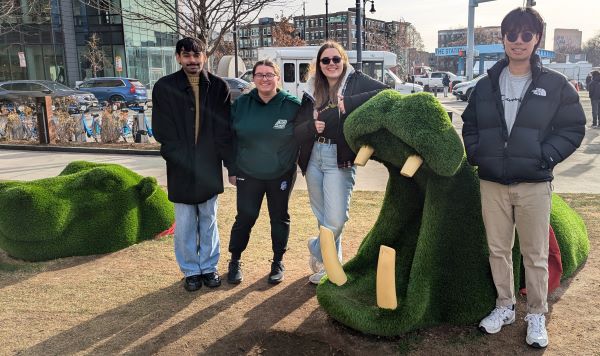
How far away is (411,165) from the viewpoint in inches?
102

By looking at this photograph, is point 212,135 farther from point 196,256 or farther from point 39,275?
point 39,275

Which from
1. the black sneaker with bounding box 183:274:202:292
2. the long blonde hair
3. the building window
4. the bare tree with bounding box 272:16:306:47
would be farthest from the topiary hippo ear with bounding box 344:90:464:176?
the bare tree with bounding box 272:16:306:47

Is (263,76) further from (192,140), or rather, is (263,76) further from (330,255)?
(330,255)

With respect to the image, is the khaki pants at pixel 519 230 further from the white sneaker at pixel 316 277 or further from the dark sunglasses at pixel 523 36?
the white sneaker at pixel 316 277

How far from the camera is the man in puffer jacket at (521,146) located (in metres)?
2.62

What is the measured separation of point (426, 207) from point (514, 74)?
0.88m

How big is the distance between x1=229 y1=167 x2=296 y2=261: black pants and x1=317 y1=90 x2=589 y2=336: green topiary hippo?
74cm

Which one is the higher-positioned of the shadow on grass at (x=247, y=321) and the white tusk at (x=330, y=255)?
the white tusk at (x=330, y=255)

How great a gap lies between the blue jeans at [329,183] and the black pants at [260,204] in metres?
0.27

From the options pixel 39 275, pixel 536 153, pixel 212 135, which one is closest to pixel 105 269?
pixel 39 275

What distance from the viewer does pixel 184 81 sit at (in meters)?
3.58

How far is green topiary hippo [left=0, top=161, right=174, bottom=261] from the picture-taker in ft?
13.9

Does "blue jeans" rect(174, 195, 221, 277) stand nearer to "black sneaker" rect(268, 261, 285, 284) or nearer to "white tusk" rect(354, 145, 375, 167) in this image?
"black sneaker" rect(268, 261, 285, 284)

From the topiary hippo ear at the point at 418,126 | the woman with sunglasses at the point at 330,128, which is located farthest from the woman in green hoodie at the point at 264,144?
the topiary hippo ear at the point at 418,126
